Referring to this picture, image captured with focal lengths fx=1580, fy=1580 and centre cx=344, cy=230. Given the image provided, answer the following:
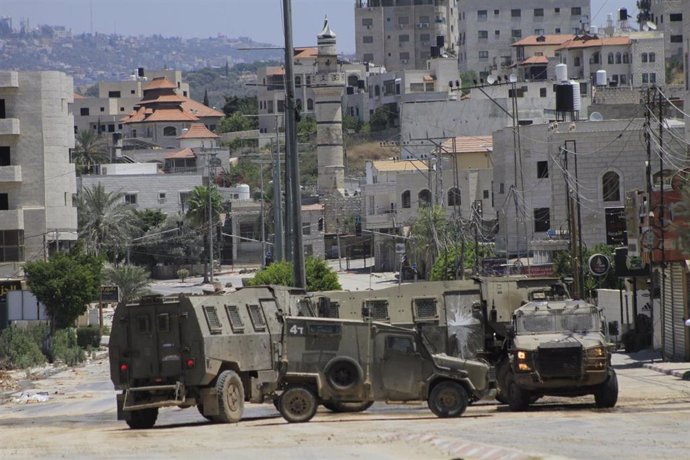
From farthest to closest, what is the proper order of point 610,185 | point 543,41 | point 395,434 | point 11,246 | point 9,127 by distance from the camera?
1. point 543,41
2. point 610,185
3. point 11,246
4. point 9,127
5. point 395,434

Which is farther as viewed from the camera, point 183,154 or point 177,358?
point 183,154

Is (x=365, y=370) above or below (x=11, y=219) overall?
below

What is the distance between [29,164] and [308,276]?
58.3 feet

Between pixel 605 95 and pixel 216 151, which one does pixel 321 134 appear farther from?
pixel 605 95

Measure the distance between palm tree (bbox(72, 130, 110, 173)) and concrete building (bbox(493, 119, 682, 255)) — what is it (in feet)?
241

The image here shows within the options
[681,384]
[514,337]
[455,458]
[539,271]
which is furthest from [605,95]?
[455,458]

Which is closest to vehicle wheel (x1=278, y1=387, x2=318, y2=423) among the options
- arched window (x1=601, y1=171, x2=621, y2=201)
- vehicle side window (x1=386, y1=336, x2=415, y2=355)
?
vehicle side window (x1=386, y1=336, x2=415, y2=355)

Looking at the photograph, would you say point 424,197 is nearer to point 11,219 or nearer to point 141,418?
point 11,219

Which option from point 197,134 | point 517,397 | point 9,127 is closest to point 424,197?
point 9,127

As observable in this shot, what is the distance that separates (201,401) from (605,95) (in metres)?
84.6

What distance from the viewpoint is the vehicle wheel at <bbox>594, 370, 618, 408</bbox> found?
85.6 ft

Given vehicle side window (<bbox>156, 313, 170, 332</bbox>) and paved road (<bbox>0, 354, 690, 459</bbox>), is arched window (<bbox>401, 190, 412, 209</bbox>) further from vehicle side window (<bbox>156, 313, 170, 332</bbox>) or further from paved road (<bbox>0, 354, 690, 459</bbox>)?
vehicle side window (<bbox>156, 313, 170, 332</bbox>)

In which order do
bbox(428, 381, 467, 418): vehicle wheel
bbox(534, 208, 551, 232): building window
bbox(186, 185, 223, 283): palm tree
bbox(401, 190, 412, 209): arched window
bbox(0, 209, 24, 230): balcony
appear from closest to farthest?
bbox(428, 381, 467, 418): vehicle wheel < bbox(0, 209, 24, 230): balcony < bbox(534, 208, 551, 232): building window < bbox(401, 190, 412, 209): arched window < bbox(186, 185, 223, 283): palm tree

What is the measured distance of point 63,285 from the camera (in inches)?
2393
